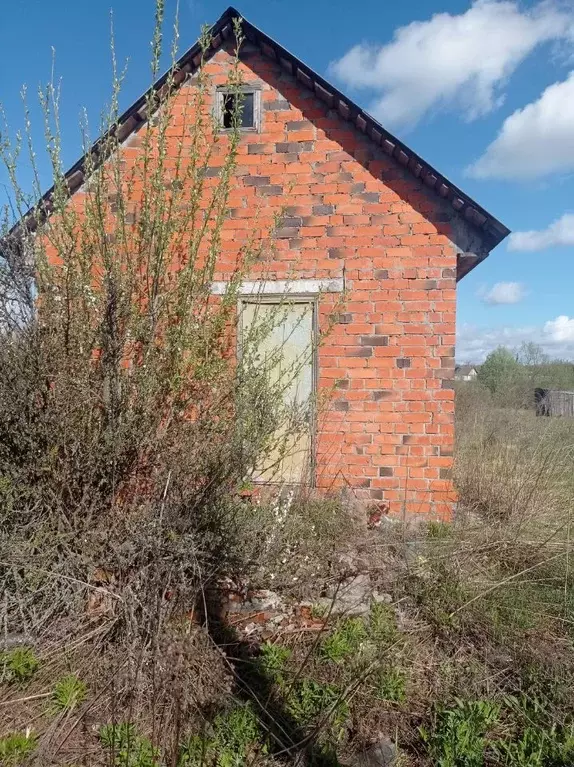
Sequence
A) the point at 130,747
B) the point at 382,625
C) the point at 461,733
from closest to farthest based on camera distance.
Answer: the point at 130,747 < the point at 461,733 < the point at 382,625

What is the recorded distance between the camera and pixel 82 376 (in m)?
3.62

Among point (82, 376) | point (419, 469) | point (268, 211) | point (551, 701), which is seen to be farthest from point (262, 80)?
point (551, 701)

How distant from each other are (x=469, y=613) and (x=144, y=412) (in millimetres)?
2617

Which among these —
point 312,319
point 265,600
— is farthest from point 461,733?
point 312,319

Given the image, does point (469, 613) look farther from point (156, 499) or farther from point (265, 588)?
point (156, 499)

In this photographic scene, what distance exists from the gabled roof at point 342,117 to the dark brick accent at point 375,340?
1.21 m

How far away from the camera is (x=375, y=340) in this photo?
5352mm

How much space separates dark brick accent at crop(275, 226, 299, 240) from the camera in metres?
5.43

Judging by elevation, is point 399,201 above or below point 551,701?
above

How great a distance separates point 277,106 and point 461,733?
5.64 meters

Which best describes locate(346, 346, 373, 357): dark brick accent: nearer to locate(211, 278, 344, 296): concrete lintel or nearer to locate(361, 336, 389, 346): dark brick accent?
locate(361, 336, 389, 346): dark brick accent

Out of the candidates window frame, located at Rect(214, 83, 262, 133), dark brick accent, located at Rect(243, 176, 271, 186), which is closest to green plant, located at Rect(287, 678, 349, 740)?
dark brick accent, located at Rect(243, 176, 271, 186)

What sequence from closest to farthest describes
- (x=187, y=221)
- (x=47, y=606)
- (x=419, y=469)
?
1. (x=47, y=606)
2. (x=187, y=221)
3. (x=419, y=469)

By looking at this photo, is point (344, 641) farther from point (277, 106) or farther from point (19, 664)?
point (277, 106)
